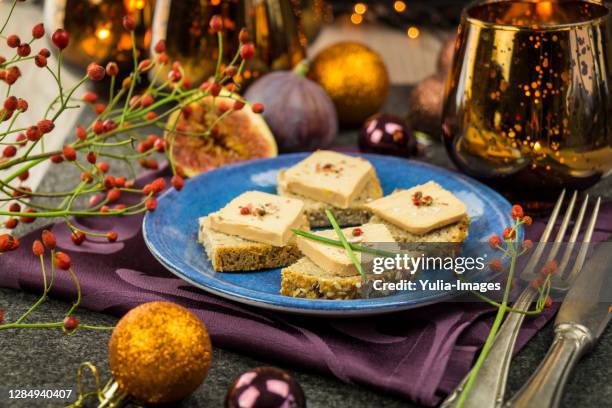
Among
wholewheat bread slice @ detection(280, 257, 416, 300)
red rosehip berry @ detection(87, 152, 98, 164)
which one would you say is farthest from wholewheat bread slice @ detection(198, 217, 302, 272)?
red rosehip berry @ detection(87, 152, 98, 164)

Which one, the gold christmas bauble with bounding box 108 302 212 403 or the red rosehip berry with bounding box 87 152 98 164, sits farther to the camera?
the red rosehip berry with bounding box 87 152 98 164

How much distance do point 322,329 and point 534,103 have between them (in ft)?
1.95

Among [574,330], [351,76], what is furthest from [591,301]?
[351,76]

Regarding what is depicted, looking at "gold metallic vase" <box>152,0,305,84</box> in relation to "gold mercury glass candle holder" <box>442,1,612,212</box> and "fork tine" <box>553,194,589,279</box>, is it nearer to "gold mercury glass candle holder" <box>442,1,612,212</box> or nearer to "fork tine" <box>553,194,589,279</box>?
"gold mercury glass candle holder" <box>442,1,612,212</box>

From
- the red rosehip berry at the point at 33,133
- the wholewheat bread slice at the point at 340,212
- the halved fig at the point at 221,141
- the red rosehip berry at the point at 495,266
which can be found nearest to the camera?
the red rosehip berry at the point at 33,133

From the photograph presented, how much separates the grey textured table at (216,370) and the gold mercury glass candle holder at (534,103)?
39cm

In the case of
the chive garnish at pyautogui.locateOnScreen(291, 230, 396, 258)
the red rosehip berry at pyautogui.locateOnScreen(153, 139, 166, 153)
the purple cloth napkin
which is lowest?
the purple cloth napkin

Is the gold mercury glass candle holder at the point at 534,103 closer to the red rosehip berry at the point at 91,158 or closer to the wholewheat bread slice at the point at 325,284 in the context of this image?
the wholewheat bread slice at the point at 325,284

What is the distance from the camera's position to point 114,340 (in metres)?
1.05

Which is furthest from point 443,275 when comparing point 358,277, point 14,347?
point 14,347

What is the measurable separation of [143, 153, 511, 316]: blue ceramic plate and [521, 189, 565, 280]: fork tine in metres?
0.07

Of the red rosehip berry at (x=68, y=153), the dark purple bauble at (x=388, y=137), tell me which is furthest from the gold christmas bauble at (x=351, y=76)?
the red rosehip berry at (x=68, y=153)

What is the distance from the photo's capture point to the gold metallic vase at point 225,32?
79.5 inches

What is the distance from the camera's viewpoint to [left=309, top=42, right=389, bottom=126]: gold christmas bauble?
7.02 ft
